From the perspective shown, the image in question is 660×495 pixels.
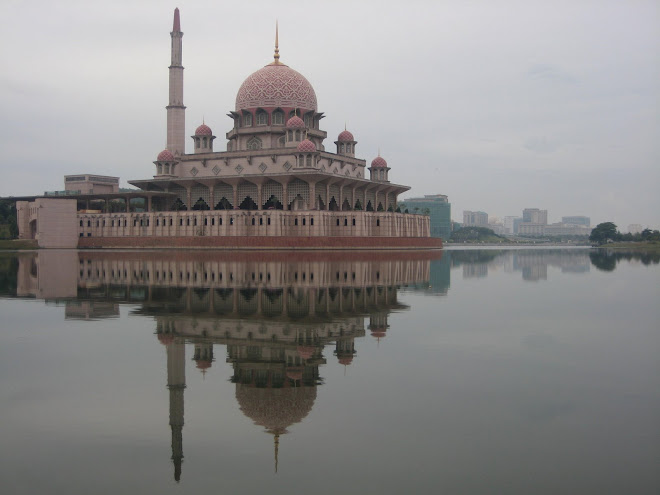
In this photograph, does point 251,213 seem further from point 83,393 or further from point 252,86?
point 83,393

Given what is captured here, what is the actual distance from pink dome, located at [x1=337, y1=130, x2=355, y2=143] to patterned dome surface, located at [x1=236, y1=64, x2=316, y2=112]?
5.05 m

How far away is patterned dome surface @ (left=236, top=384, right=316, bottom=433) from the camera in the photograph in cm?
751

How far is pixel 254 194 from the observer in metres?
66.8

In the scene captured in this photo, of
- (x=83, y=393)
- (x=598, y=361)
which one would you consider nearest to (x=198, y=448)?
(x=83, y=393)

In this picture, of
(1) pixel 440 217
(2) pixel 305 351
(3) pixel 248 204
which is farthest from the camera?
(1) pixel 440 217

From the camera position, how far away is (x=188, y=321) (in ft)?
47.8

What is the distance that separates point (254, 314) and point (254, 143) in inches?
2220

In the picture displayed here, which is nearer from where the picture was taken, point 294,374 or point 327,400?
point 327,400

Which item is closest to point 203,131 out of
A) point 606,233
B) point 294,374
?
point 294,374

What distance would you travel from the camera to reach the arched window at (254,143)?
69.8 metres

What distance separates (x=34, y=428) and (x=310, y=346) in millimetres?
5316

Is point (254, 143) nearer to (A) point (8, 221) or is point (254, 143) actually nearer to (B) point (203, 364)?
(A) point (8, 221)

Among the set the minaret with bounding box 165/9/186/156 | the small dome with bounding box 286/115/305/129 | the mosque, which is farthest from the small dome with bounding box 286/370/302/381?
the minaret with bounding box 165/9/186/156

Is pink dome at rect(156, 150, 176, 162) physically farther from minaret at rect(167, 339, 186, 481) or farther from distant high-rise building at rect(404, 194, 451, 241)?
distant high-rise building at rect(404, 194, 451, 241)
